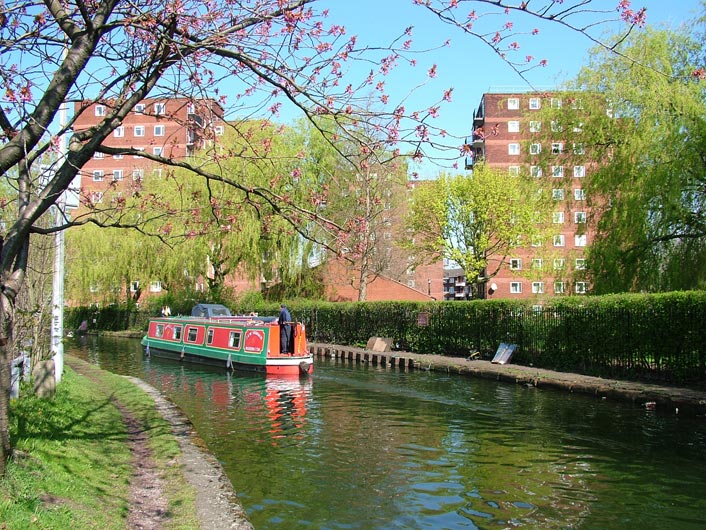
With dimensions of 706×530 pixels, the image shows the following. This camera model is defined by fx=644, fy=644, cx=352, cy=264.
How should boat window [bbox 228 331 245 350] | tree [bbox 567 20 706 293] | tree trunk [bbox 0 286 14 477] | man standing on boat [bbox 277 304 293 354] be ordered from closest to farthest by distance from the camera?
1. tree trunk [bbox 0 286 14 477]
2. tree [bbox 567 20 706 293]
3. man standing on boat [bbox 277 304 293 354]
4. boat window [bbox 228 331 245 350]

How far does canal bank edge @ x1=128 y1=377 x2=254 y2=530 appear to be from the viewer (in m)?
5.80

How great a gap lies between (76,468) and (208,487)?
4.33 ft

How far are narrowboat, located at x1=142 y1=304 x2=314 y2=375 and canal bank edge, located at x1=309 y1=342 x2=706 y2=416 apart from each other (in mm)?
3778

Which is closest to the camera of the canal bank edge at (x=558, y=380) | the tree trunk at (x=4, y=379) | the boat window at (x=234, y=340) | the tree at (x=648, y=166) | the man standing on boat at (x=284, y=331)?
the tree trunk at (x=4, y=379)

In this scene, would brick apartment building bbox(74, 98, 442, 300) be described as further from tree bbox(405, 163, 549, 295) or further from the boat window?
the boat window

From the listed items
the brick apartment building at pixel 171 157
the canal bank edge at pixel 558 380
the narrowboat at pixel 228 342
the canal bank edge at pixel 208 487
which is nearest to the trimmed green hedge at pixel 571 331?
the canal bank edge at pixel 558 380

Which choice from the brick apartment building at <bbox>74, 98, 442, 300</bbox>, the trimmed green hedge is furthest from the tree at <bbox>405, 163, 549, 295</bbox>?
the trimmed green hedge

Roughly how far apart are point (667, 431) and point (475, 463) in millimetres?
4306

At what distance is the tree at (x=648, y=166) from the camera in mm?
18234

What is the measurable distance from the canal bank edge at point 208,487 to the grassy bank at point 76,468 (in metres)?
0.11

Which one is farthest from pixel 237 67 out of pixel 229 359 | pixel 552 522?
pixel 229 359

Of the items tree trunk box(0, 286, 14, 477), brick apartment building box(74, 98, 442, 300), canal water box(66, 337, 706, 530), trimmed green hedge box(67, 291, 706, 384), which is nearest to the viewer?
tree trunk box(0, 286, 14, 477)

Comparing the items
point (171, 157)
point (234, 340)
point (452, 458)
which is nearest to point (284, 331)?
point (234, 340)

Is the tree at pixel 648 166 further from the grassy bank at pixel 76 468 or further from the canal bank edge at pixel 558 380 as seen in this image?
the grassy bank at pixel 76 468
